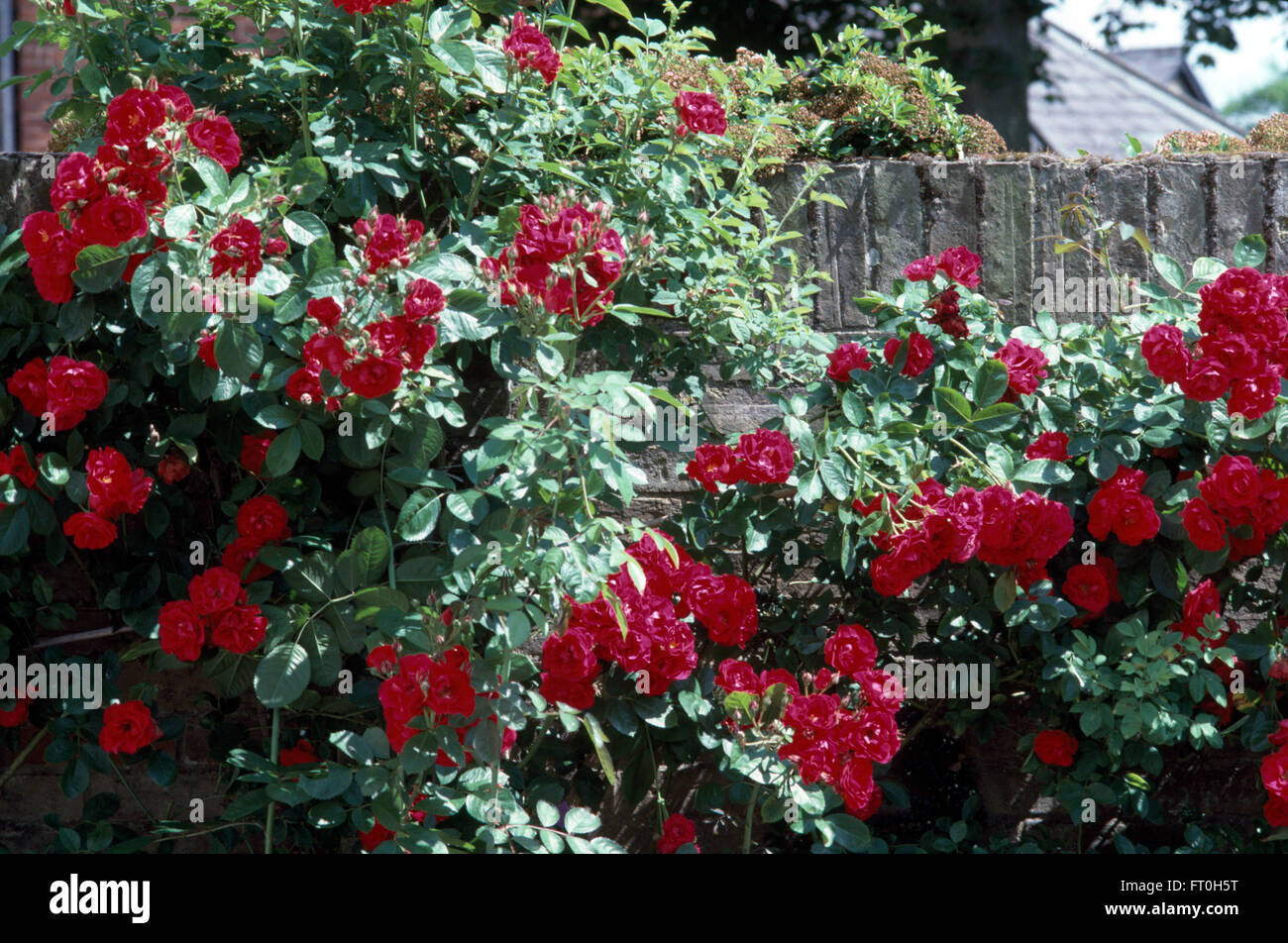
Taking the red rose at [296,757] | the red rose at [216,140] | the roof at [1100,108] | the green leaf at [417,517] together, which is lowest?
the red rose at [296,757]

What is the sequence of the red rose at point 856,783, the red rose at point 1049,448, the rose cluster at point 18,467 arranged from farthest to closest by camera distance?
the red rose at point 1049,448 → the rose cluster at point 18,467 → the red rose at point 856,783

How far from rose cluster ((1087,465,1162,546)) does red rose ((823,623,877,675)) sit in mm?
492

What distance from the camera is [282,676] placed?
1836 mm

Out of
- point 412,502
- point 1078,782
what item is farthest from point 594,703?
point 1078,782

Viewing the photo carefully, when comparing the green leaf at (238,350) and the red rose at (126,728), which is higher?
the green leaf at (238,350)

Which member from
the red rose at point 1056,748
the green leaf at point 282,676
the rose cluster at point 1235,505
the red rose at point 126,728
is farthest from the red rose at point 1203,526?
the red rose at point 126,728

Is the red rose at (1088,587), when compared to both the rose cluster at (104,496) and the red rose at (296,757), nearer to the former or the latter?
the red rose at (296,757)

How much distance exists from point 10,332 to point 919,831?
2016mm

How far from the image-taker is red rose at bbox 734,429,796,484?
1982mm

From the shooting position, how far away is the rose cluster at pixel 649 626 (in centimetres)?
183

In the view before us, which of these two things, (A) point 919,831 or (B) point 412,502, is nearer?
(B) point 412,502

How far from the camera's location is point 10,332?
2.04 metres

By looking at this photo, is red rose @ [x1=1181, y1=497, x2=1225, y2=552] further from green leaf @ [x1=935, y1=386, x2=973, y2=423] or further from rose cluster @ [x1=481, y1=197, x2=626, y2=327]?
rose cluster @ [x1=481, y1=197, x2=626, y2=327]
